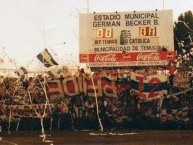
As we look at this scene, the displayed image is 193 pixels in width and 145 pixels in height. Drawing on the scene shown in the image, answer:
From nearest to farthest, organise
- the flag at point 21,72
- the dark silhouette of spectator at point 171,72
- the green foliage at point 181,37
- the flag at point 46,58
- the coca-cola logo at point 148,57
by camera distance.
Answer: the dark silhouette of spectator at point 171,72
the flag at point 21,72
the flag at point 46,58
the coca-cola logo at point 148,57
the green foliage at point 181,37

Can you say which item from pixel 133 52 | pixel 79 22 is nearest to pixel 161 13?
pixel 133 52

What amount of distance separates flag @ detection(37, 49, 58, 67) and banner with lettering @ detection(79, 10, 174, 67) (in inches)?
77.6

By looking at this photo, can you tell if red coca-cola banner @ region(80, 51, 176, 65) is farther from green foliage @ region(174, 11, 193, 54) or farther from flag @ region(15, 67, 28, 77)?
green foliage @ region(174, 11, 193, 54)

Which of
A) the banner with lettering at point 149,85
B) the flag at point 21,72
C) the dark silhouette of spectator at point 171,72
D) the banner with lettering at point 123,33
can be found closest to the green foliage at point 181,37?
the banner with lettering at point 123,33

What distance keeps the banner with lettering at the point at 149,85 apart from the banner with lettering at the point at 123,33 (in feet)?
10.6

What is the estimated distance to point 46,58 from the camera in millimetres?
32219

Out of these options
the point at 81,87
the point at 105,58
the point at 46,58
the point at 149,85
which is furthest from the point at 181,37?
the point at 81,87

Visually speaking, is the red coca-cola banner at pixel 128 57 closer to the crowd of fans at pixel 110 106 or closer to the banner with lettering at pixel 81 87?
the crowd of fans at pixel 110 106

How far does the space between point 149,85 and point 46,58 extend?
664cm

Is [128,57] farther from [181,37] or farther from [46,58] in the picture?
[181,37]

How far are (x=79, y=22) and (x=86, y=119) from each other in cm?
742

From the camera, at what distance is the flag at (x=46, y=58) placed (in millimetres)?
32000

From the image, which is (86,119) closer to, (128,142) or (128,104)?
(128,104)

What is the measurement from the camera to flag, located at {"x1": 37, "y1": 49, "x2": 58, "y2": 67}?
32.0 metres
